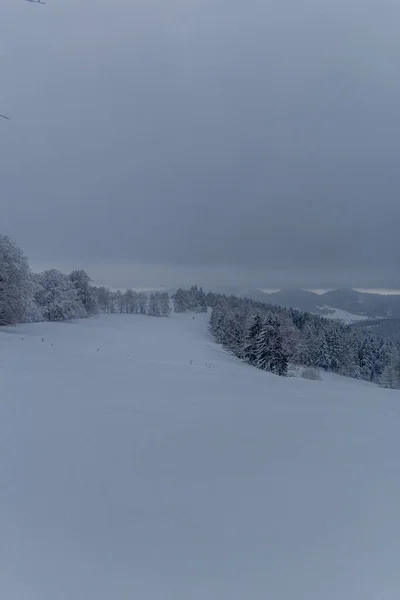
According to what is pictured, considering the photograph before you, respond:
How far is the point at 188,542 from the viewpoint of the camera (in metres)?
3.21

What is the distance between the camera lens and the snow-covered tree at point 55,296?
3672cm

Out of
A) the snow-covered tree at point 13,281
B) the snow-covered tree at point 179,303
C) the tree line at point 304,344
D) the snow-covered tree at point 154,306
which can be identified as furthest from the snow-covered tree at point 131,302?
the snow-covered tree at point 13,281

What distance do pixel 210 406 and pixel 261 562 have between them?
445cm

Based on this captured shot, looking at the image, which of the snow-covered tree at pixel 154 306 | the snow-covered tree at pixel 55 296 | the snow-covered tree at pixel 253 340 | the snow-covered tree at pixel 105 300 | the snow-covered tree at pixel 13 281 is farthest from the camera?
the snow-covered tree at pixel 154 306

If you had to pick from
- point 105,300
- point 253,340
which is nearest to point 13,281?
point 253,340

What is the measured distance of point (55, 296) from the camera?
37.8 m

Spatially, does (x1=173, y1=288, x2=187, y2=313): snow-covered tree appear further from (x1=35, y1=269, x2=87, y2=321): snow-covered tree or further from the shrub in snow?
the shrub in snow

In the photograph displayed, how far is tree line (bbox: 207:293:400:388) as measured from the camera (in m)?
30.6

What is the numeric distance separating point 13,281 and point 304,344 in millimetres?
28003

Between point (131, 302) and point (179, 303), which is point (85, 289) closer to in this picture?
point (131, 302)

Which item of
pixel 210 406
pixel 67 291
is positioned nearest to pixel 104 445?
pixel 210 406

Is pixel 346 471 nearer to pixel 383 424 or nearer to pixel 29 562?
pixel 383 424

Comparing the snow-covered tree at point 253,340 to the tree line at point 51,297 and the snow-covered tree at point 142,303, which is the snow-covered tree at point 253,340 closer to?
the tree line at point 51,297

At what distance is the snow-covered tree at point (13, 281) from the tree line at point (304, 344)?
17919mm
